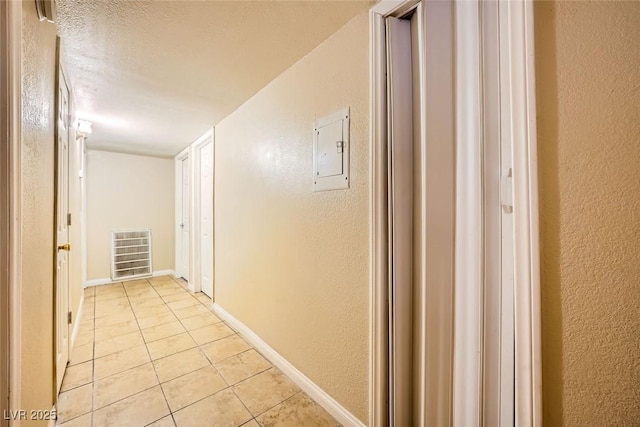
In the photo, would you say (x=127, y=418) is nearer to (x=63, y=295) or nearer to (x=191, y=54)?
(x=63, y=295)

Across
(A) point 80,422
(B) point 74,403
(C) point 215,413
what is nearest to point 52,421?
(A) point 80,422

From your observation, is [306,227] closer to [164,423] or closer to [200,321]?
[164,423]

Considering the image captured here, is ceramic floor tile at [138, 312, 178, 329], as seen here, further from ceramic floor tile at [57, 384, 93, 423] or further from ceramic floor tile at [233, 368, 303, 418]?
ceramic floor tile at [233, 368, 303, 418]

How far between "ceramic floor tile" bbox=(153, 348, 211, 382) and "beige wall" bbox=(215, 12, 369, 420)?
468 mm

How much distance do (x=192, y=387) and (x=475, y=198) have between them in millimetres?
2031

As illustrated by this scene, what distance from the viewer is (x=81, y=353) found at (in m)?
2.02

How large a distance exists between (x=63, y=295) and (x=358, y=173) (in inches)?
88.9

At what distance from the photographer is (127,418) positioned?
138 cm

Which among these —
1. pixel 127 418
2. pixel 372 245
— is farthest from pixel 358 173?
pixel 127 418

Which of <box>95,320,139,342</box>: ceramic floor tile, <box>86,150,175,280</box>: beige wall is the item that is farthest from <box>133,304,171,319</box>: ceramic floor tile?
<box>86,150,175,280</box>: beige wall

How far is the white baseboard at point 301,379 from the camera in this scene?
52.7 inches

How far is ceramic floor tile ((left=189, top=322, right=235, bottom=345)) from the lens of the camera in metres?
2.28

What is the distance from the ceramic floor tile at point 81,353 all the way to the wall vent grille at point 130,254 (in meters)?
2.38

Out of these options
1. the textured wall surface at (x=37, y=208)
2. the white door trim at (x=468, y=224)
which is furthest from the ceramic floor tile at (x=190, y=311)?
the white door trim at (x=468, y=224)
